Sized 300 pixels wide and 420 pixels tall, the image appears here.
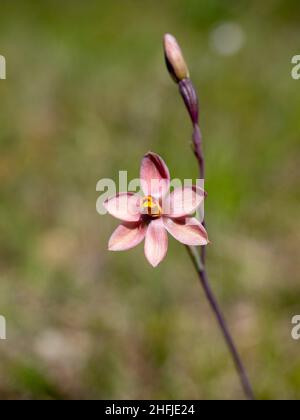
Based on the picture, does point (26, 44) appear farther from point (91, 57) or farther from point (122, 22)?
point (122, 22)

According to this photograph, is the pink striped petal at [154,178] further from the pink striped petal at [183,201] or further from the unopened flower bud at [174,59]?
the unopened flower bud at [174,59]

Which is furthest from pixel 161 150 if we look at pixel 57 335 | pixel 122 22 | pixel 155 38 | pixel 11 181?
pixel 122 22
